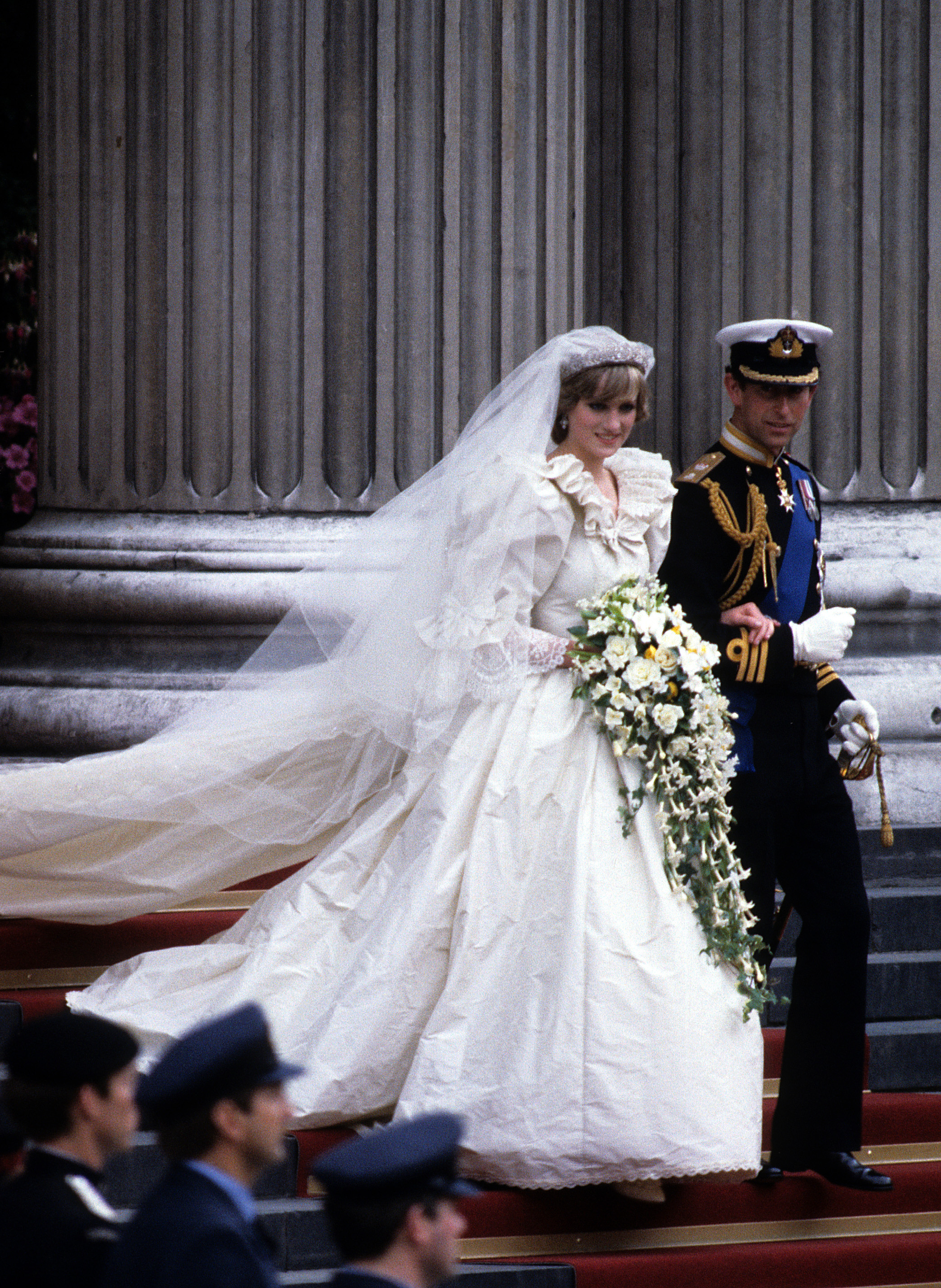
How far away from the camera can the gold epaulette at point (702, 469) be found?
4465 mm

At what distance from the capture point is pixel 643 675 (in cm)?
Result: 405

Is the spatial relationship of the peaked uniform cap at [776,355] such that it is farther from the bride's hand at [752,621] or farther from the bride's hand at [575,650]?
the bride's hand at [575,650]

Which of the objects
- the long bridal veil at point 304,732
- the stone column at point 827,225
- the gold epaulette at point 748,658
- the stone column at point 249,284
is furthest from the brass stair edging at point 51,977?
the stone column at point 827,225

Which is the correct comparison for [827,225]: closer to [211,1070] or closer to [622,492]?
[622,492]

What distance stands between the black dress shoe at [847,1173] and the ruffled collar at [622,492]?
1505 millimetres

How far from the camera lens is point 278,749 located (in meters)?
4.68

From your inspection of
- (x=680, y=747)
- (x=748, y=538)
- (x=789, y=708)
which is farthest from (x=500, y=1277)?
(x=748, y=538)

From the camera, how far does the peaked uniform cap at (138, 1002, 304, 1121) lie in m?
2.16

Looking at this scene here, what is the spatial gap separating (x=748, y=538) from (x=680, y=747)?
0.61 meters

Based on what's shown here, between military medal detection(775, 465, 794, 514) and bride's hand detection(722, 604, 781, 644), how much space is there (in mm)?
253

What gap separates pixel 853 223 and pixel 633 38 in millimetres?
1040

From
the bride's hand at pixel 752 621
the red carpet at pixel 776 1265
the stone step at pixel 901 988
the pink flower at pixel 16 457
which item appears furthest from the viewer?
the pink flower at pixel 16 457

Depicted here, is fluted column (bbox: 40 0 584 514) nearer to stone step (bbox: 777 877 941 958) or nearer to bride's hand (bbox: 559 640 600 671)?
bride's hand (bbox: 559 640 600 671)

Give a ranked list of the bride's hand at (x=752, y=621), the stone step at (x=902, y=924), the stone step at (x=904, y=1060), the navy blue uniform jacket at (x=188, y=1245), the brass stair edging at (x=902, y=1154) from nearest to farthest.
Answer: the navy blue uniform jacket at (x=188, y=1245) < the bride's hand at (x=752, y=621) < the brass stair edging at (x=902, y=1154) < the stone step at (x=904, y=1060) < the stone step at (x=902, y=924)
